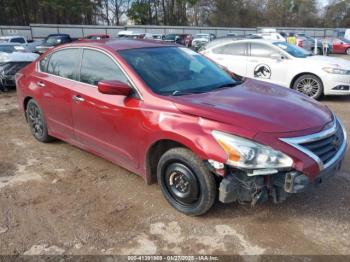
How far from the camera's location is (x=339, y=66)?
322 inches

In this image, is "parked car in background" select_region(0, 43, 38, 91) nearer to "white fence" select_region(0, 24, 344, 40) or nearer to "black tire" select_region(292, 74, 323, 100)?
"black tire" select_region(292, 74, 323, 100)

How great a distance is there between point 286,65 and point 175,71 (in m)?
5.53

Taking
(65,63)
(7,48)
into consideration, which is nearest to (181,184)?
(65,63)

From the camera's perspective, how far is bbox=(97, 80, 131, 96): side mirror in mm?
3422

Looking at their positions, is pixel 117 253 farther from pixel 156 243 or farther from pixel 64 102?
pixel 64 102

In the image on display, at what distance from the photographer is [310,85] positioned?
845 cm

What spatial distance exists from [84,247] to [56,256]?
0.75ft

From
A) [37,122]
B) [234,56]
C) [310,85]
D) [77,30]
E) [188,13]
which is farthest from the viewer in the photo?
[188,13]

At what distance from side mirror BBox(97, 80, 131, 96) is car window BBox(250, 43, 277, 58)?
6.41 m

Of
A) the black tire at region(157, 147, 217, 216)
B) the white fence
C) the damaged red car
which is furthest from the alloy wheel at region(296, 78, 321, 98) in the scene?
the white fence

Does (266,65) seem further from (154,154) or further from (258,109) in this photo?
(154,154)

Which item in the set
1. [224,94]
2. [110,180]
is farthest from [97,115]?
[224,94]

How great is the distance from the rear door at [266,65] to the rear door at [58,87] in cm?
568

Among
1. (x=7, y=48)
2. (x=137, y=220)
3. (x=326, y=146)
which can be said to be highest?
(x=7, y=48)
